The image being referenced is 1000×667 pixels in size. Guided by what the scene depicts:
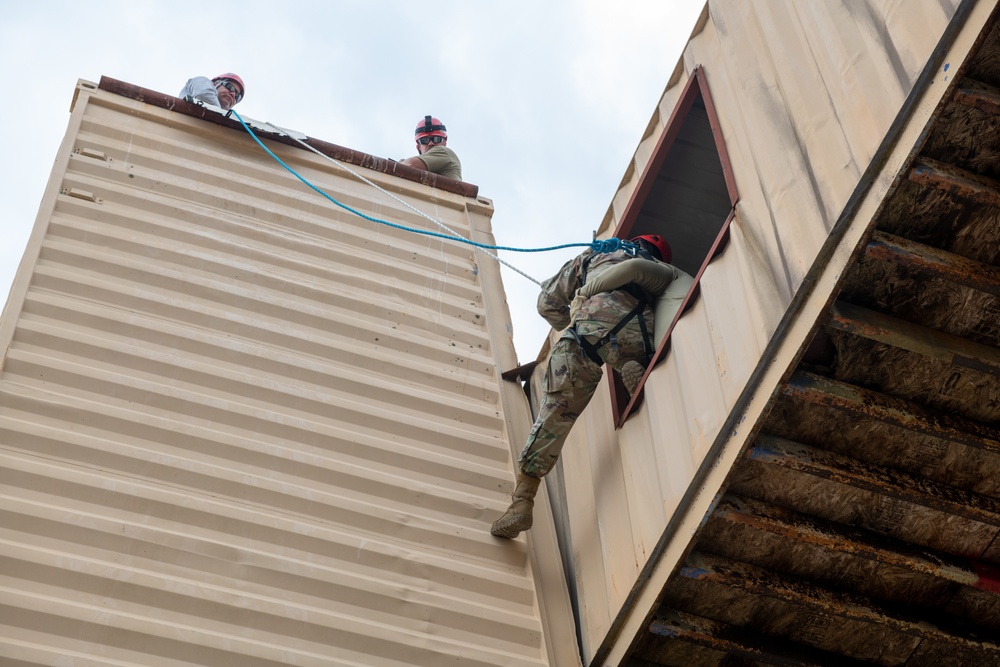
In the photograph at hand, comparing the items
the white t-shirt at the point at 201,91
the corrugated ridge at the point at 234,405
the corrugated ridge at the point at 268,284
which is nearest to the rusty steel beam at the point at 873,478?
the corrugated ridge at the point at 234,405

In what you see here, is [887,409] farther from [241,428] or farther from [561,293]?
[241,428]

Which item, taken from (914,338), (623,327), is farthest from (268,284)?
(914,338)

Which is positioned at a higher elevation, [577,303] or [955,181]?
[955,181]

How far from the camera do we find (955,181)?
313 centimetres

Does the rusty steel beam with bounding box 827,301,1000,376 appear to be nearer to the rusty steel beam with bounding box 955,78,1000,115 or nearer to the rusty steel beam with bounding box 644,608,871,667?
the rusty steel beam with bounding box 955,78,1000,115

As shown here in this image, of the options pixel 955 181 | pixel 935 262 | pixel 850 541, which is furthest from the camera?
pixel 850 541

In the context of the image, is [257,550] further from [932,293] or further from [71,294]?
[932,293]

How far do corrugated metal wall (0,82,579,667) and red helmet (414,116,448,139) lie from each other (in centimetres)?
197

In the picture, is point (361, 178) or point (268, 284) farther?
point (361, 178)

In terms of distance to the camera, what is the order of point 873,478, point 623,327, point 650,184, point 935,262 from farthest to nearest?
point 650,184 → point 623,327 → point 873,478 → point 935,262

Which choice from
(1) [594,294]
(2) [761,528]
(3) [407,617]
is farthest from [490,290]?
(2) [761,528]

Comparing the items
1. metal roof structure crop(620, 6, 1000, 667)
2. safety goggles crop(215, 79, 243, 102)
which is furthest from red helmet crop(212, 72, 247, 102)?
metal roof structure crop(620, 6, 1000, 667)

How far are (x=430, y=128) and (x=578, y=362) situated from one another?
411 cm

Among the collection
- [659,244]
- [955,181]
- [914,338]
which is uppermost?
[955,181]
